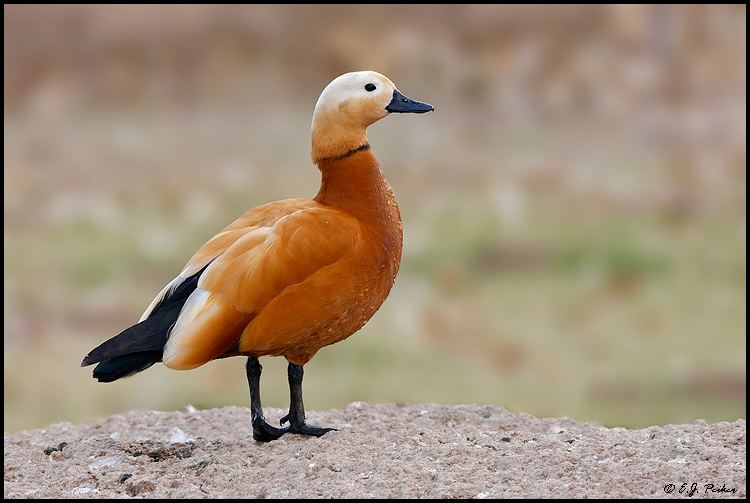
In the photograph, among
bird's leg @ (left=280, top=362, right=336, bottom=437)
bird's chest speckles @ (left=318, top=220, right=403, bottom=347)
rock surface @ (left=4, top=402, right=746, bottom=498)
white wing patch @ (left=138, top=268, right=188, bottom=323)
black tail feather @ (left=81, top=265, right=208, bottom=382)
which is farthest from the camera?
bird's leg @ (left=280, top=362, right=336, bottom=437)

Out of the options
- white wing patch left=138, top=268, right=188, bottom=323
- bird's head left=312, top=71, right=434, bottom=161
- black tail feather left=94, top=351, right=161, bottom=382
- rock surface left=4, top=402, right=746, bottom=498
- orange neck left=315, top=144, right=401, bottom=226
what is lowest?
rock surface left=4, top=402, right=746, bottom=498

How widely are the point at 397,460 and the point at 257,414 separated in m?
0.88

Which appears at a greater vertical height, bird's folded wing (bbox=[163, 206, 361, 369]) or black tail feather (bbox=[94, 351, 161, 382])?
bird's folded wing (bbox=[163, 206, 361, 369])

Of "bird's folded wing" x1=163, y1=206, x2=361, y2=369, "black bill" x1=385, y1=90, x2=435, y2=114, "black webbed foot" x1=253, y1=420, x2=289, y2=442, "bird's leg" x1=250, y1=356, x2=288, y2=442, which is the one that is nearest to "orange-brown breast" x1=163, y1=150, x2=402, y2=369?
"bird's folded wing" x1=163, y1=206, x2=361, y2=369

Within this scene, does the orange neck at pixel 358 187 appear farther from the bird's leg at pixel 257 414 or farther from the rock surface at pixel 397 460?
the rock surface at pixel 397 460

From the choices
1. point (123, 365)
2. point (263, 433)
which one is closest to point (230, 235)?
point (123, 365)

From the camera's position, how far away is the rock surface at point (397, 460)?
15.8 ft

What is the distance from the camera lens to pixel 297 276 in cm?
549

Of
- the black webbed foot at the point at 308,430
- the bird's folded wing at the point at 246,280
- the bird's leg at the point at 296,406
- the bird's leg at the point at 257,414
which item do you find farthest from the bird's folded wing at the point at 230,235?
the black webbed foot at the point at 308,430

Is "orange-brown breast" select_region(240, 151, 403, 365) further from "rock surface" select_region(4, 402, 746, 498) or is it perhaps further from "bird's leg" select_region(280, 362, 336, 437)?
"rock surface" select_region(4, 402, 746, 498)

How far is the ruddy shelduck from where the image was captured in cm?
545

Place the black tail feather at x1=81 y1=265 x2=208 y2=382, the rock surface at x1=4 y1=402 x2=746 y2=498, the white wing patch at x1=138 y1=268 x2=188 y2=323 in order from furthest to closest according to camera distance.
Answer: the white wing patch at x1=138 y1=268 x2=188 y2=323
the black tail feather at x1=81 y1=265 x2=208 y2=382
the rock surface at x1=4 y1=402 x2=746 y2=498

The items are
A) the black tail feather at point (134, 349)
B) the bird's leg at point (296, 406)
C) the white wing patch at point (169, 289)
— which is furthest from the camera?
the bird's leg at point (296, 406)

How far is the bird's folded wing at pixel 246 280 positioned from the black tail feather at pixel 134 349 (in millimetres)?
58
